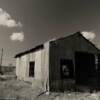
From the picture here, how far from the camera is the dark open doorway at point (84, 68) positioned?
17.0m

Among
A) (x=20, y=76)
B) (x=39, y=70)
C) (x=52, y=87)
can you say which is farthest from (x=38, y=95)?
(x=20, y=76)

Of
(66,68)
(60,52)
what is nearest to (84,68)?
(66,68)

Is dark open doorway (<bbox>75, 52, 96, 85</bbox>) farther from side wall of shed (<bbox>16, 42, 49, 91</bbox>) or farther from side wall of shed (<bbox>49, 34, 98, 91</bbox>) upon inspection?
side wall of shed (<bbox>16, 42, 49, 91</bbox>)

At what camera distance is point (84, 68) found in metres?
17.9

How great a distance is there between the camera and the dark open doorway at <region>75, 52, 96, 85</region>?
17.0 meters

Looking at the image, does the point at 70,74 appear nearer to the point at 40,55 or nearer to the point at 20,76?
the point at 40,55

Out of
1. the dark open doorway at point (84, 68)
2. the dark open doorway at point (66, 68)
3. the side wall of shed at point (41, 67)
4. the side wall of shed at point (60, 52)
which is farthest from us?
the dark open doorway at point (84, 68)

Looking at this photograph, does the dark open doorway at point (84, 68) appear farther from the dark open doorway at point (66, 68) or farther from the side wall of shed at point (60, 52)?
the dark open doorway at point (66, 68)

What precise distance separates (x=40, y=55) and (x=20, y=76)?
24.7ft

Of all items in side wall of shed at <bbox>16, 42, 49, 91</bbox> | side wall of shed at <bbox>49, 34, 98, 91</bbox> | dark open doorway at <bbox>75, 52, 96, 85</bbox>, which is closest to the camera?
side wall of shed at <bbox>49, 34, 98, 91</bbox>

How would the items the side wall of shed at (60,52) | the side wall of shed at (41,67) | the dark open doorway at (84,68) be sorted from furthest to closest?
the dark open doorway at (84,68) → the side wall of shed at (41,67) → the side wall of shed at (60,52)

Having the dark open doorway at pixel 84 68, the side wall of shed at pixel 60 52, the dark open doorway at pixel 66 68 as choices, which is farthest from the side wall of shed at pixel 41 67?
the dark open doorway at pixel 84 68

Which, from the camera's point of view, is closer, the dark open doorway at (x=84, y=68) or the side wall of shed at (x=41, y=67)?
the side wall of shed at (x=41, y=67)

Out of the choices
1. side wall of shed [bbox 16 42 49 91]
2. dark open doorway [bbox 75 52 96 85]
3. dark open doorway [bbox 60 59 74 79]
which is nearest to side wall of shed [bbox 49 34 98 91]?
dark open doorway [bbox 60 59 74 79]
